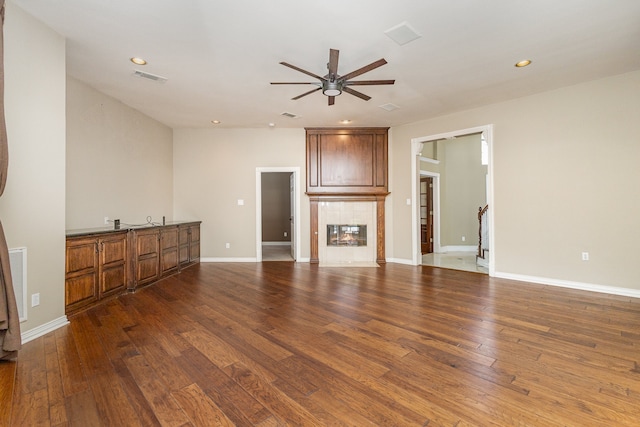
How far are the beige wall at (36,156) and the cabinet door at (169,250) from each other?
1.90 m

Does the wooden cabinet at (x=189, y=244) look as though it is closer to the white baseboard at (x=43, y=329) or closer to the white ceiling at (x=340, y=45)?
the white ceiling at (x=340, y=45)

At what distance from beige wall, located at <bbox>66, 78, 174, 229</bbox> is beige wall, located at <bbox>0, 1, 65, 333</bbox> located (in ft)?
3.77

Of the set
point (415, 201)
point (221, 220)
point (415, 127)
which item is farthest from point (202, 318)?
point (415, 127)

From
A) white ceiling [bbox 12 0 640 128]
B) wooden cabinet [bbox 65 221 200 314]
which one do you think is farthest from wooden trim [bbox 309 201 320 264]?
wooden cabinet [bbox 65 221 200 314]

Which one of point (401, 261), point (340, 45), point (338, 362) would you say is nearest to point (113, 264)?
point (338, 362)

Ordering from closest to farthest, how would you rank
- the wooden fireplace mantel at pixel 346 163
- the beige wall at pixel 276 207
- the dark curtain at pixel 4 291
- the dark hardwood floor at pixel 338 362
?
the dark hardwood floor at pixel 338 362 < the dark curtain at pixel 4 291 < the wooden fireplace mantel at pixel 346 163 < the beige wall at pixel 276 207

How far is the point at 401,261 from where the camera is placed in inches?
246

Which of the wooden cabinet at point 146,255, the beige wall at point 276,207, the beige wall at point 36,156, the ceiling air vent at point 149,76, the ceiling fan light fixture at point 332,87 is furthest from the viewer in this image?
the beige wall at point 276,207

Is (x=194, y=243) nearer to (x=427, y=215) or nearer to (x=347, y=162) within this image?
(x=347, y=162)

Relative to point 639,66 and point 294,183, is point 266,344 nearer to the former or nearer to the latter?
point 294,183

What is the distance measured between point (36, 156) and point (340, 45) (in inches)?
123

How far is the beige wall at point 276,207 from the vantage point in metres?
9.43

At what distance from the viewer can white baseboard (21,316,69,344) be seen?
2523mm

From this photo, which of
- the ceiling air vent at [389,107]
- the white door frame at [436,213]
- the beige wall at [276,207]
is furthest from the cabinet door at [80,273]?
the white door frame at [436,213]
